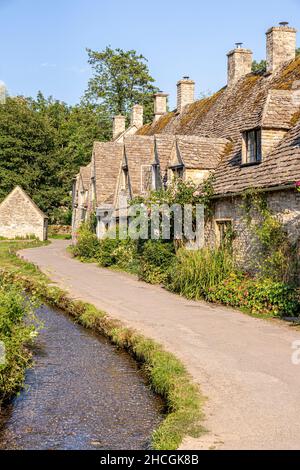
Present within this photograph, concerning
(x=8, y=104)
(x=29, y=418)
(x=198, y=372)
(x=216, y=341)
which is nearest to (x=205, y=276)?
(x=216, y=341)

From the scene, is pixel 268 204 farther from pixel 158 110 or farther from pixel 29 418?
pixel 158 110

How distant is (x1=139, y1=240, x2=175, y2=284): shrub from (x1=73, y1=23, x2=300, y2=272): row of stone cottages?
1720 millimetres

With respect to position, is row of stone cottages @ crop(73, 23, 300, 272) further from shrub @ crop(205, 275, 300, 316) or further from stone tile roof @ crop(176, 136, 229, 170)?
shrub @ crop(205, 275, 300, 316)

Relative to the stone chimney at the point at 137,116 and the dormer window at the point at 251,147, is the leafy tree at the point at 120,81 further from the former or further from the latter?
the dormer window at the point at 251,147

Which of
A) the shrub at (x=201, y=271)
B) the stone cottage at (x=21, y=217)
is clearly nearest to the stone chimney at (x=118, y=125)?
the stone cottage at (x=21, y=217)

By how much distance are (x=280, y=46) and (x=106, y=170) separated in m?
15.4

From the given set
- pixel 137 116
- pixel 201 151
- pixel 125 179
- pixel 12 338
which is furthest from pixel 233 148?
pixel 137 116

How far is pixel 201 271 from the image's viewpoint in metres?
17.1

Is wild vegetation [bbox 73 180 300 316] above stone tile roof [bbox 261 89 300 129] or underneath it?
underneath

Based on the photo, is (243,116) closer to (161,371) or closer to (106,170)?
(106,170)

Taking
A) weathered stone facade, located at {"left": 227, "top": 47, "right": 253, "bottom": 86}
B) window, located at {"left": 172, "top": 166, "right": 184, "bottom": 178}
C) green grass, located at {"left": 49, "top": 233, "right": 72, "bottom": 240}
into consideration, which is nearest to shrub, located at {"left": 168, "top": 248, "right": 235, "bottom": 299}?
window, located at {"left": 172, "top": 166, "right": 184, "bottom": 178}

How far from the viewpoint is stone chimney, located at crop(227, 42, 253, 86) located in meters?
28.3

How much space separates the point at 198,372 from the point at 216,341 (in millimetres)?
2192

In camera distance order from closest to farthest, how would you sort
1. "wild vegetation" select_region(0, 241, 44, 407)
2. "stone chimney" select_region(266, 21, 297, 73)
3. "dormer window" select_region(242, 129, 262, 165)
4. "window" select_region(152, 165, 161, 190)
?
"wild vegetation" select_region(0, 241, 44, 407)
"dormer window" select_region(242, 129, 262, 165)
"stone chimney" select_region(266, 21, 297, 73)
"window" select_region(152, 165, 161, 190)
